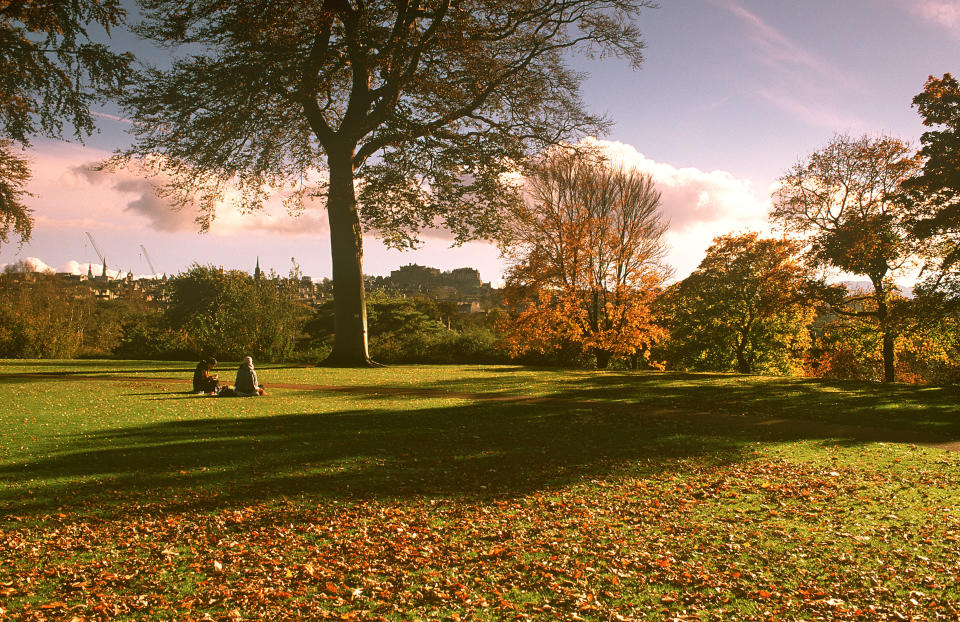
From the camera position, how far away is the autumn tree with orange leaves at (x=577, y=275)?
27.1 m

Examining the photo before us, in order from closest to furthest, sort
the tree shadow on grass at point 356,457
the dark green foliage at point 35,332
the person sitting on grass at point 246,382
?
the tree shadow on grass at point 356,457, the person sitting on grass at point 246,382, the dark green foliage at point 35,332

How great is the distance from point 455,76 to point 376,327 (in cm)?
2250

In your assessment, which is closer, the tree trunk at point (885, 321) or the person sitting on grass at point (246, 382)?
the person sitting on grass at point (246, 382)

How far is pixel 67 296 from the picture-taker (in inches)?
1890

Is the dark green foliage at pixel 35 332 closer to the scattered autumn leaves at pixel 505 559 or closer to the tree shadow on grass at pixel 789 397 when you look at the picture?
the tree shadow on grass at pixel 789 397

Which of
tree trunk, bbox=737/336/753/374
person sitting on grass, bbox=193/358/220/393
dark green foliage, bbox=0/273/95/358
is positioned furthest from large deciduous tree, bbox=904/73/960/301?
dark green foliage, bbox=0/273/95/358

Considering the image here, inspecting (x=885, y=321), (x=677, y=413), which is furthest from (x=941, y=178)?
(x=677, y=413)

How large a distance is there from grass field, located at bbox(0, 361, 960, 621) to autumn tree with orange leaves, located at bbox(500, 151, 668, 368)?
15062 mm

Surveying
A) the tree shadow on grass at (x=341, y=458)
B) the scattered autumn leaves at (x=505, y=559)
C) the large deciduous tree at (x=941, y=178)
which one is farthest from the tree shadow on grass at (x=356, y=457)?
the large deciduous tree at (x=941, y=178)

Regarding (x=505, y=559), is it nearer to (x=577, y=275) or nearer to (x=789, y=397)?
(x=789, y=397)

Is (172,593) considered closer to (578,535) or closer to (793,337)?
(578,535)

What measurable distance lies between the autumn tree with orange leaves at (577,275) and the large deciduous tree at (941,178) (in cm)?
1078

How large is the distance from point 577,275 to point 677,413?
15.4 metres

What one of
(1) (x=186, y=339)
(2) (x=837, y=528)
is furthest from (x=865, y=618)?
(1) (x=186, y=339)
